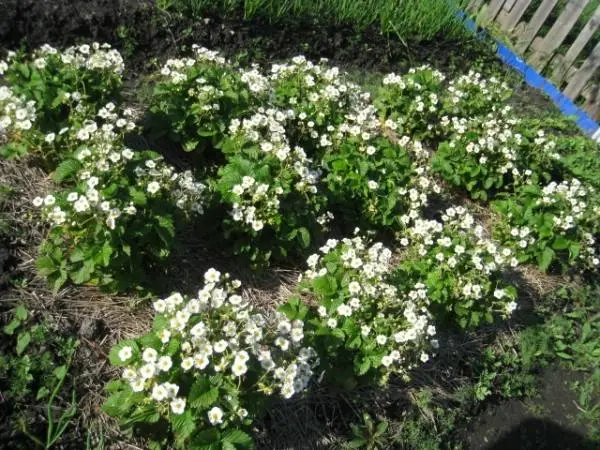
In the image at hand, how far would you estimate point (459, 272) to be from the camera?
11.1ft

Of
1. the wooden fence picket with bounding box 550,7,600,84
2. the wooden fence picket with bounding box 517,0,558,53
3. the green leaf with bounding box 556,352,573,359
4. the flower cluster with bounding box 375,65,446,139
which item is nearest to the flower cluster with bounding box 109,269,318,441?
the green leaf with bounding box 556,352,573,359

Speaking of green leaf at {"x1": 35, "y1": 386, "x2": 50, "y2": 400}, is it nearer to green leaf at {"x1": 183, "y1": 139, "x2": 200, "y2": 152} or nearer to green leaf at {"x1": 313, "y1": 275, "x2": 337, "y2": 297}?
green leaf at {"x1": 313, "y1": 275, "x2": 337, "y2": 297}

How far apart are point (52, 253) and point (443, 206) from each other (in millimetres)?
2978

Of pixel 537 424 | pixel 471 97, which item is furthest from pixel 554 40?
pixel 537 424

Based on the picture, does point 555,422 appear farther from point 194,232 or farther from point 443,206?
point 194,232

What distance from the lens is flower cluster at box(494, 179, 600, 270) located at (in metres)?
3.99

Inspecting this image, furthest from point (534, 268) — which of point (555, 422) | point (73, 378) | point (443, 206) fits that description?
point (73, 378)

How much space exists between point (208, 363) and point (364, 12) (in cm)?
426

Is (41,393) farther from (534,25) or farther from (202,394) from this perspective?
(534,25)

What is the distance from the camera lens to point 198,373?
2.23 m

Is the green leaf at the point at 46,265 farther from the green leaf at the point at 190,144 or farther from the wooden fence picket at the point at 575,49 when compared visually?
the wooden fence picket at the point at 575,49

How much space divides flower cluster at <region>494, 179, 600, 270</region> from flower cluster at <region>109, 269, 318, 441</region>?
2321 millimetres

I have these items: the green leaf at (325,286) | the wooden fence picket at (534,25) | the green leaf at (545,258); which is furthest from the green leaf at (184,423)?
the wooden fence picket at (534,25)

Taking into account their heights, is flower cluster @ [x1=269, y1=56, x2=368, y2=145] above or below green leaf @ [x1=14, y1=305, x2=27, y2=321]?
above
